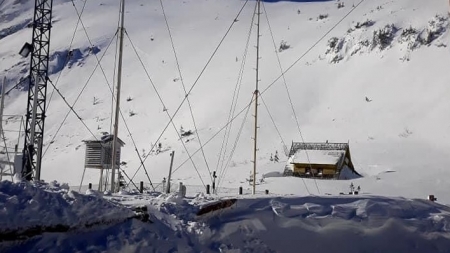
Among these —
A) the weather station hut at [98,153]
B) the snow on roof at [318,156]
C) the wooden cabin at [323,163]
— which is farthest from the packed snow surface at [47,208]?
the snow on roof at [318,156]

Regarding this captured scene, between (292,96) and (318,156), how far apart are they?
58.3 feet

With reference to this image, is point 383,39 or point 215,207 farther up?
point 383,39

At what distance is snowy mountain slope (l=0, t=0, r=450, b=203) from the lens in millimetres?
45750

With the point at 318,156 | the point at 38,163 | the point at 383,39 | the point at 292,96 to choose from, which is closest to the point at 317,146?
the point at 318,156

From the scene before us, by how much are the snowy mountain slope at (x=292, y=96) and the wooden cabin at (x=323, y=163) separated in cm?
148

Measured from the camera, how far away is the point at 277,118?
2224 inches

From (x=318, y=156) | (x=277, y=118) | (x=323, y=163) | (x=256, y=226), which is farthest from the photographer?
(x=277, y=118)

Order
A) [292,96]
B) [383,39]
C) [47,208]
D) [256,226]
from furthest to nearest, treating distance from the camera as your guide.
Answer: [383,39] < [292,96] < [256,226] < [47,208]

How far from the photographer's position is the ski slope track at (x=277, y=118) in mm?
10953

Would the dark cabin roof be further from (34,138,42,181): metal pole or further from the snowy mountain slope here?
(34,138,42,181): metal pole

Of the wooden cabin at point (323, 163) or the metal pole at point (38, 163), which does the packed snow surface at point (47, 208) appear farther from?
the wooden cabin at point (323, 163)

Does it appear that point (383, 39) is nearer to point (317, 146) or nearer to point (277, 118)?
point (277, 118)

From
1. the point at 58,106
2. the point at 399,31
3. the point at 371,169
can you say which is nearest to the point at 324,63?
the point at 399,31

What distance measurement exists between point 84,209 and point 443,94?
4804cm
